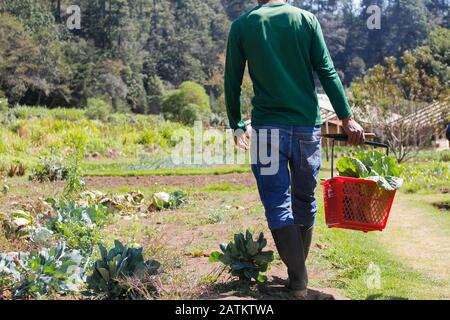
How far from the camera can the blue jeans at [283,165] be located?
3.40m

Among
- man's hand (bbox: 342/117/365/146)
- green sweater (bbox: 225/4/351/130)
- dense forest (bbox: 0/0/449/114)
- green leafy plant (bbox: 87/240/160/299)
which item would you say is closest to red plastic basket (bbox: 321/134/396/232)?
man's hand (bbox: 342/117/365/146)

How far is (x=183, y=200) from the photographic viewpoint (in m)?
7.99

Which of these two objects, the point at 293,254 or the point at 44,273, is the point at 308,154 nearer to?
the point at 293,254

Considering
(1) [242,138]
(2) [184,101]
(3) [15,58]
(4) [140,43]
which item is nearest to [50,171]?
(1) [242,138]

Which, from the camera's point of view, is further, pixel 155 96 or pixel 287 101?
pixel 155 96

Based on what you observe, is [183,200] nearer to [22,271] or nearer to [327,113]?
[22,271]

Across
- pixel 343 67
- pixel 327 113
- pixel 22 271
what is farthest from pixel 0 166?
pixel 343 67

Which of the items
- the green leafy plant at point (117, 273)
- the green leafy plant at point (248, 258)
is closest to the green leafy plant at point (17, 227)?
the green leafy plant at point (117, 273)

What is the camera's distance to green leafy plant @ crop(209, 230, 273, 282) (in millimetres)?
3566

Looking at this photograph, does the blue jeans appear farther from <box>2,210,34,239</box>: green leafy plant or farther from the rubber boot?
<box>2,210,34,239</box>: green leafy plant

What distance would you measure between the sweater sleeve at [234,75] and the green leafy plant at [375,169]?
704 millimetres

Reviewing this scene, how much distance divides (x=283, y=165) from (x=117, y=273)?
1048mm

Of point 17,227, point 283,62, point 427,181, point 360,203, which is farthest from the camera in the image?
point 427,181

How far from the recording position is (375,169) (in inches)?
150
